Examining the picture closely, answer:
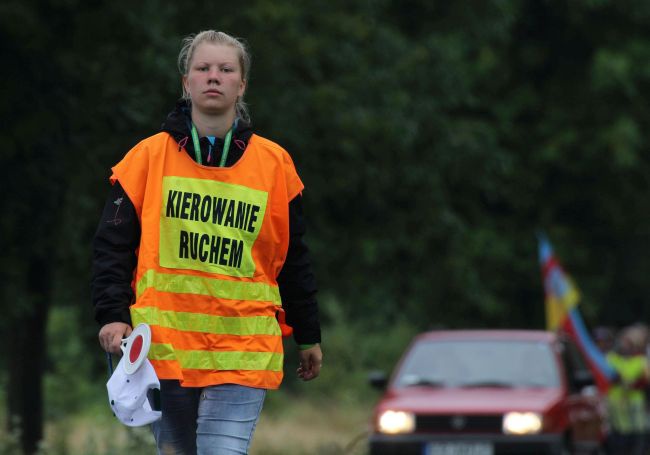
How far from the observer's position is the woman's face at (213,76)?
5.17 m

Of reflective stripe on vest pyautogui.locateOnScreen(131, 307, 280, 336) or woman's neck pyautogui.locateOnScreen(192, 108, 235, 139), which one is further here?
woman's neck pyautogui.locateOnScreen(192, 108, 235, 139)

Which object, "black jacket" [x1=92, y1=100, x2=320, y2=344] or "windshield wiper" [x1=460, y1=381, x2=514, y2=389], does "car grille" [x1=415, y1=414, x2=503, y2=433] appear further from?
"black jacket" [x1=92, y1=100, x2=320, y2=344]

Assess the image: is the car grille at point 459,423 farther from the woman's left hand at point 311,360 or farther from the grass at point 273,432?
the woman's left hand at point 311,360

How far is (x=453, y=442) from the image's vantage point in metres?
13.4

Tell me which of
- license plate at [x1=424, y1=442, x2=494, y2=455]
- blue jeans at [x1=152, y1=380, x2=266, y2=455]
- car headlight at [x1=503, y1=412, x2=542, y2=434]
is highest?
car headlight at [x1=503, y1=412, x2=542, y2=434]

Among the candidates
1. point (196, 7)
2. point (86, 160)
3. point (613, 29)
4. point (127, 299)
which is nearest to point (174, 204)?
point (127, 299)

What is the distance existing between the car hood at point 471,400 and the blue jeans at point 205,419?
8.42 metres

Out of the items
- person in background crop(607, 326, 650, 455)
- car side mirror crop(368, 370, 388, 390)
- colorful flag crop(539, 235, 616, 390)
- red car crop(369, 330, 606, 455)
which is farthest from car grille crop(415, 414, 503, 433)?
colorful flag crop(539, 235, 616, 390)

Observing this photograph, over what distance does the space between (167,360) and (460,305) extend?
Answer: 19578 millimetres

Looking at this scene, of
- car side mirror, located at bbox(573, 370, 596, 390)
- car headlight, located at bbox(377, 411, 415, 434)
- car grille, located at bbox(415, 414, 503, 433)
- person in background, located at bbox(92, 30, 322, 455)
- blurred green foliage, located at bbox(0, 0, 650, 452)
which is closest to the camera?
person in background, located at bbox(92, 30, 322, 455)

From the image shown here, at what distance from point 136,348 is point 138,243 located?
0.48 metres

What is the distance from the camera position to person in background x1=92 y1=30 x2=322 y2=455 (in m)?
5.08

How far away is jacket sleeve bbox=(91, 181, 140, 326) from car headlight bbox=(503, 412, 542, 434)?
27.5 feet

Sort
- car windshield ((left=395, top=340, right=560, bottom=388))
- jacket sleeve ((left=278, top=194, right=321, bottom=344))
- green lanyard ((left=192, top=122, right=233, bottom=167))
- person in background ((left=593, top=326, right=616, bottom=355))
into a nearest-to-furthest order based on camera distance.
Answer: green lanyard ((left=192, top=122, right=233, bottom=167)), jacket sleeve ((left=278, top=194, right=321, bottom=344)), car windshield ((left=395, top=340, right=560, bottom=388)), person in background ((left=593, top=326, right=616, bottom=355))
